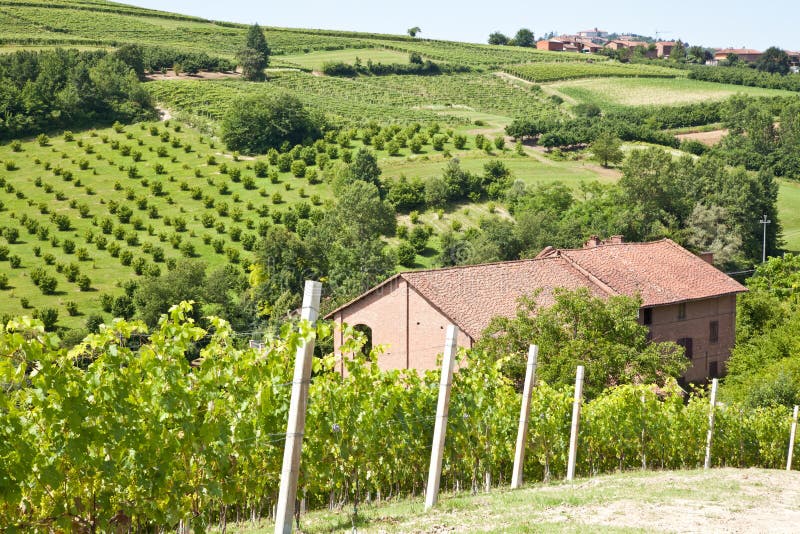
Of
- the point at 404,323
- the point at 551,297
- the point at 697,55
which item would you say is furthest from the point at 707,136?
the point at 697,55

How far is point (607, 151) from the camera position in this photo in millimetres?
87562

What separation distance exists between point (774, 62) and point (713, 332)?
136m

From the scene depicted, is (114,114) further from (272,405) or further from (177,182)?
(272,405)

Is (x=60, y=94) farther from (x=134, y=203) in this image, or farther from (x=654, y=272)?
(x=654, y=272)

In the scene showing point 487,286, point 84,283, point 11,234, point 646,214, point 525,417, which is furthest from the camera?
point 646,214

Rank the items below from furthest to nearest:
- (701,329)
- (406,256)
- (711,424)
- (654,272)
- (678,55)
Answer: (678,55) < (406,256) < (654,272) < (701,329) < (711,424)

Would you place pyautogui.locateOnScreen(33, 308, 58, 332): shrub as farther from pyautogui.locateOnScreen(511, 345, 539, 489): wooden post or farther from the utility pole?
the utility pole

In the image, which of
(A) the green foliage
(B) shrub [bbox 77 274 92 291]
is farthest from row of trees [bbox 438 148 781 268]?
(A) the green foliage

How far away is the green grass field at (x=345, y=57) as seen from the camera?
137500 millimetres

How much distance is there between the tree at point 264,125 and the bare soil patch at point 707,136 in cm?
4176

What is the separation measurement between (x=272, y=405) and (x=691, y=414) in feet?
46.0

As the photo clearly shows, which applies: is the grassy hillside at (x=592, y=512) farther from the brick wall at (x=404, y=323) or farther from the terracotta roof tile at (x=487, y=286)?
the brick wall at (x=404, y=323)

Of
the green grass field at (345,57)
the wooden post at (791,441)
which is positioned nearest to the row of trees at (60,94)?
the green grass field at (345,57)

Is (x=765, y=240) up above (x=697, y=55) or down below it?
below
